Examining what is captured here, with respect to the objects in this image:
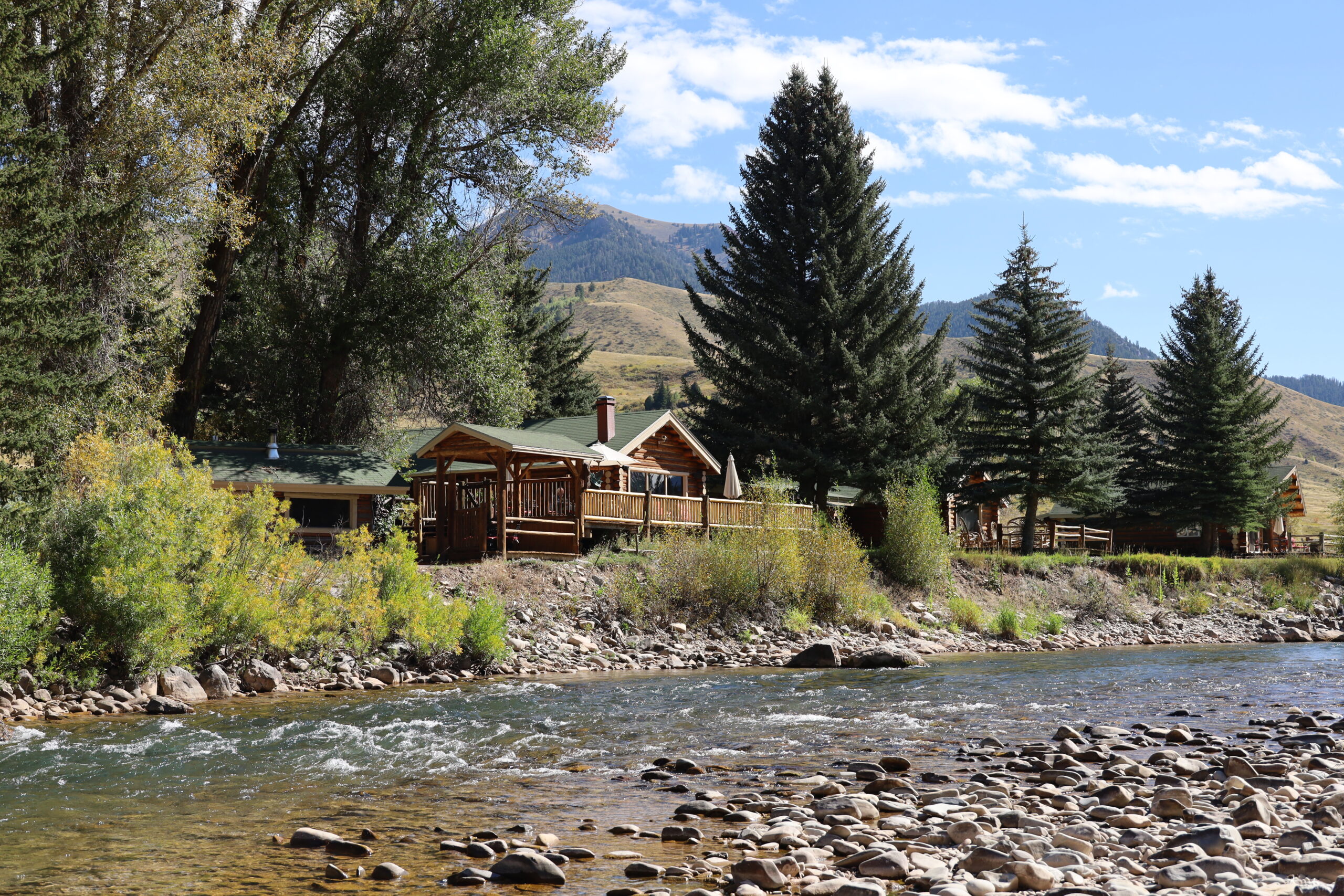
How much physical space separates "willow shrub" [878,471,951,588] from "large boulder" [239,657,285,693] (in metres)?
19.6

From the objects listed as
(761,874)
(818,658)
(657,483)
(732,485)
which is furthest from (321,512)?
(761,874)

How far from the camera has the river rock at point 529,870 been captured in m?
6.26

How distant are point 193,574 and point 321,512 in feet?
42.2

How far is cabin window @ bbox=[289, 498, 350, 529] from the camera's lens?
2844 cm

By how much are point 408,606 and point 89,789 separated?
9957 mm

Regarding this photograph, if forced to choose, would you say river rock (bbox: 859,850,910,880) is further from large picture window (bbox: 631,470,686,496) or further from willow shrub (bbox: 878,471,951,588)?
large picture window (bbox: 631,470,686,496)

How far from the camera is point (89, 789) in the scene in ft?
29.7

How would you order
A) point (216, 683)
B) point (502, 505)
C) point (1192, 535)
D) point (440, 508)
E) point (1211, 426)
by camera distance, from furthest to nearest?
point (1192, 535)
point (1211, 426)
point (440, 508)
point (502, 505)
point (216, 683)

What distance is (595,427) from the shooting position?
114ft

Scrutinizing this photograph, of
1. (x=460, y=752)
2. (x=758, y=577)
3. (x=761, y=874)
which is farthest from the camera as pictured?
(x=758, y=577)

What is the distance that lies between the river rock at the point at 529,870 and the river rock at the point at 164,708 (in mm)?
9587

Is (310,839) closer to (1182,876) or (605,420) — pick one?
(1182,876)

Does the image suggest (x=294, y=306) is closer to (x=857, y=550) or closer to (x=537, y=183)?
(x=537, y=183)

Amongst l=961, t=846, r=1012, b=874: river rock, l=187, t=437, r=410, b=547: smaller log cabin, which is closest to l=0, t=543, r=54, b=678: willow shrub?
l=187, t=437, r=410, b=547: smaller log cabin
